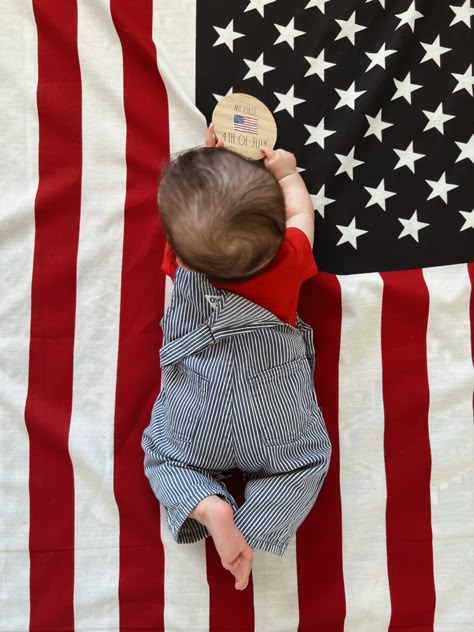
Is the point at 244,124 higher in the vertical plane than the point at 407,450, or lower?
higher

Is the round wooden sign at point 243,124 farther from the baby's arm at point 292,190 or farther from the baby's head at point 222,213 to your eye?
the baby's head at point 222,213

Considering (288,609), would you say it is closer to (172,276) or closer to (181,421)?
(181,421)

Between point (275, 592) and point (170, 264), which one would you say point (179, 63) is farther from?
point (275, 592)

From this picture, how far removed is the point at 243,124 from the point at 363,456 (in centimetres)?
65

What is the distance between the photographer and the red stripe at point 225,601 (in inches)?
47.1

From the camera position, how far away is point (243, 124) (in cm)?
127

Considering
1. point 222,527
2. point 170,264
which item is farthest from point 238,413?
point 170,264

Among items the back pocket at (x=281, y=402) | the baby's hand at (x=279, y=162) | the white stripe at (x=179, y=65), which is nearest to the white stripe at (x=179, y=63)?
the white stripe at (x=179, y=65)

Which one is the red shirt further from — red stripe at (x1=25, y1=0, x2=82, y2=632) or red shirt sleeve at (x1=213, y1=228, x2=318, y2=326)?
red stripe at (x1=25, y1=0, x2=82, y2=632)

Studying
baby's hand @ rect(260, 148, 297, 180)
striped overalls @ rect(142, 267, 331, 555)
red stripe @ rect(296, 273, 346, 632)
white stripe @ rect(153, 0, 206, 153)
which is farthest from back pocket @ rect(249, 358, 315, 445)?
white stripe @ rect(153, 0, 206, 153)

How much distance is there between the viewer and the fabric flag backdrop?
47.5 inches

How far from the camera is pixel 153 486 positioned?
3.84 ft

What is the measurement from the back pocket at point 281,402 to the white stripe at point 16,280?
438 mm

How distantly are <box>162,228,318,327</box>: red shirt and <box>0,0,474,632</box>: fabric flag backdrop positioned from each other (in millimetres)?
104
